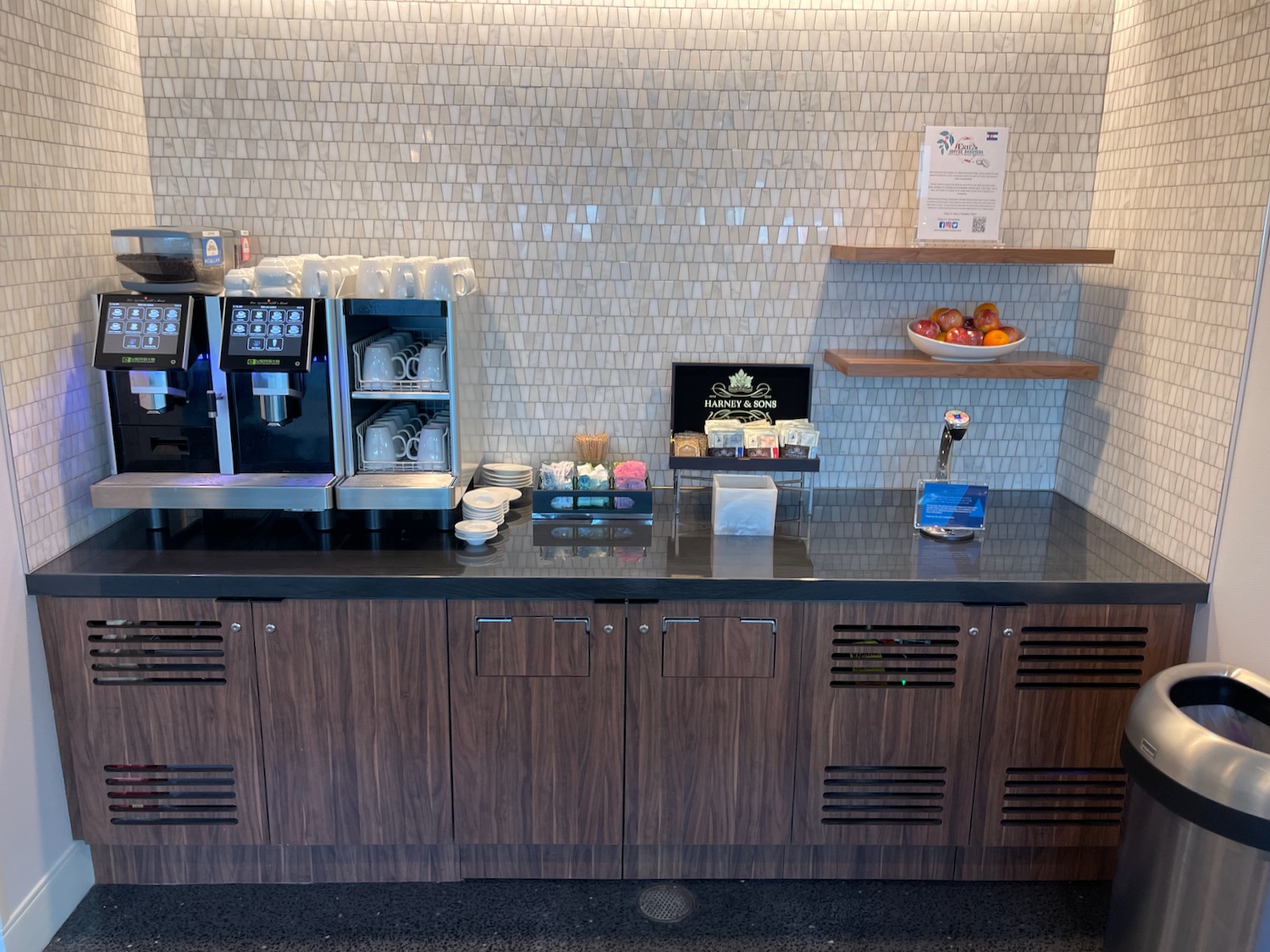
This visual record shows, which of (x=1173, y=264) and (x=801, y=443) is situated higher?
(x=1173, y=264)

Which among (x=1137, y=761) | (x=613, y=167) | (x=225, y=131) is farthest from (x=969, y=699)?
(x=225, y=131)

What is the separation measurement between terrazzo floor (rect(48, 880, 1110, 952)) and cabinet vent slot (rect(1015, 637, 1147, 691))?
61 cm

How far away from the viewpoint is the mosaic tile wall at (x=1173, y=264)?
203 centimetres

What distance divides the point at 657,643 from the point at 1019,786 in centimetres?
97

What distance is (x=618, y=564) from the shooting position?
2.20 meters

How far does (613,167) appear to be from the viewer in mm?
A: 2646

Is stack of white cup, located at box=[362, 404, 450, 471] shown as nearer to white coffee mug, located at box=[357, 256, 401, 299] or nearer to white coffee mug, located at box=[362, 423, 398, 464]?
white coffee mug, located at box=[362, 423, 398, 464]

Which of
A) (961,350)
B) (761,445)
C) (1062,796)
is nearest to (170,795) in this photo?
(761,445)

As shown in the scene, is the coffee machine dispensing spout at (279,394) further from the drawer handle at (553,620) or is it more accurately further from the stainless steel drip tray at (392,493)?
the drawer handle at (553,620)

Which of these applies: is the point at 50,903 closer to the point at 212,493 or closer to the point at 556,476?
the point at 212,493

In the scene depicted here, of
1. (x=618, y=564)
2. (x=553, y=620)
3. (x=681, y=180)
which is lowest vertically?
(x=553, y=620)

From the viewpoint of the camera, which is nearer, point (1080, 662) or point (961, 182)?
point (1080, 662)

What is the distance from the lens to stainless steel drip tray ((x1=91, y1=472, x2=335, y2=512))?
7.34 ft

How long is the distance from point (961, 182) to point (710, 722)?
1564mm
